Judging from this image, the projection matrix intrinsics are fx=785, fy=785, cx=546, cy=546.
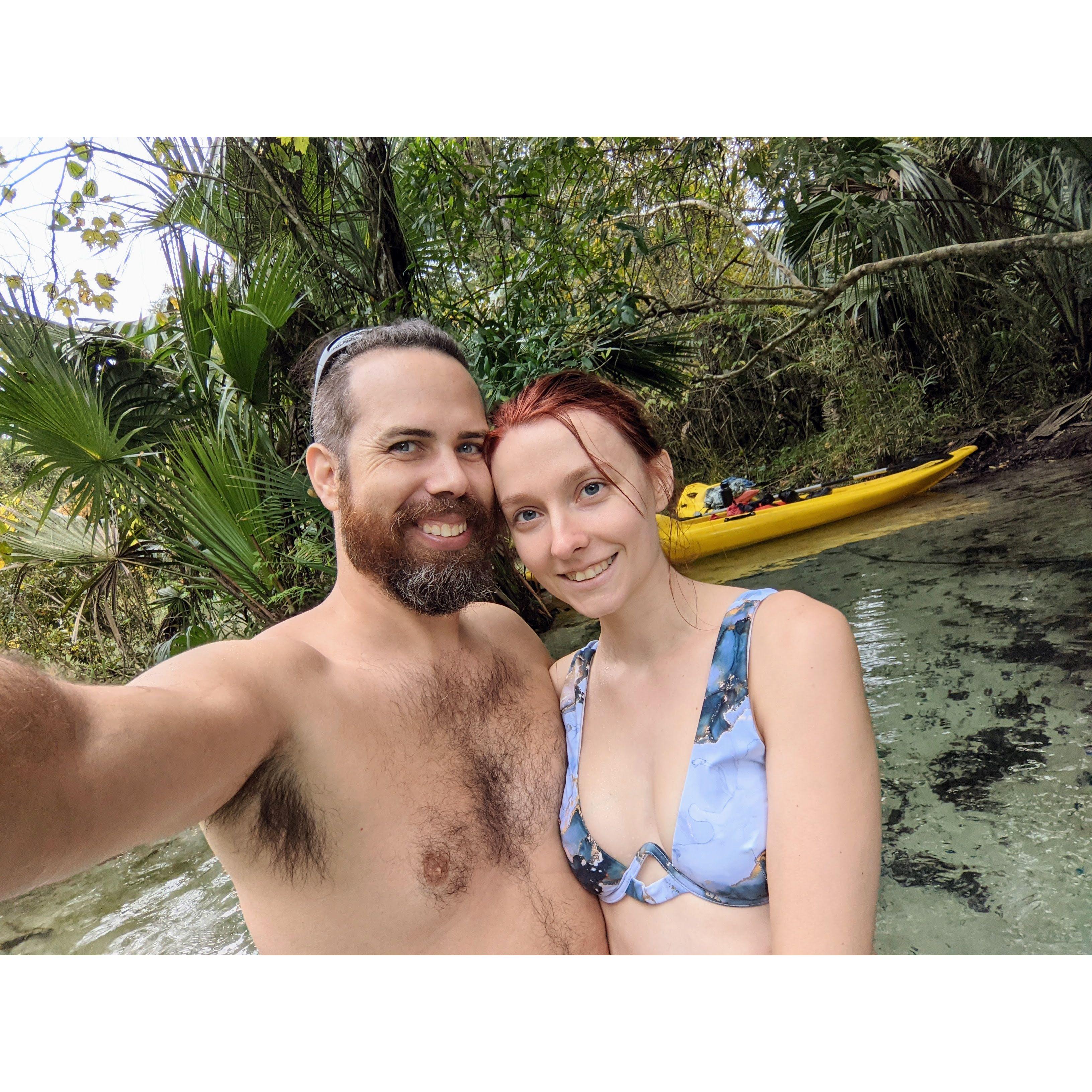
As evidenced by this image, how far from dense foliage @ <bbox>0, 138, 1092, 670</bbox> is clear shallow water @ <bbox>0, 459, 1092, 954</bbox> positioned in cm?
105

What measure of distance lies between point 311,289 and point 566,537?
2785 mm

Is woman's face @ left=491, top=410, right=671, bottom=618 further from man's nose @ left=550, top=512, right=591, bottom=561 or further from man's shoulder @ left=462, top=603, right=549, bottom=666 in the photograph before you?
man's shoulder @ left=462, top=603, right=549, bottom=666

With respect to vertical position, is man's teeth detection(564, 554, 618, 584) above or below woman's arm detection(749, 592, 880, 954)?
above

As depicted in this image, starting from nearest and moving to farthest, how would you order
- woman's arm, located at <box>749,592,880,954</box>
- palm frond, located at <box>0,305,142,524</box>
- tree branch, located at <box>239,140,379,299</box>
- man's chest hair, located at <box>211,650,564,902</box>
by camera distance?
woman's arm, located at <box>749,592,880,954</box>, man's chest hair, located at <box>211,650,564,902</box>, palm frond, located at <box>0,305,142,524</box>, tree branch, located at <box>239,140,379,299</box>

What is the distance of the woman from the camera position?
87 centimetres

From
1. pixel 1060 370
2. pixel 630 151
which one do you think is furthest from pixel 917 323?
pixel 630 151

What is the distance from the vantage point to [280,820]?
0.98 metres

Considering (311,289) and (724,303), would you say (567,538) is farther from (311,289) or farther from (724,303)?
(724,303)

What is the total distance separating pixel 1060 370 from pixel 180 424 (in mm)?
5963

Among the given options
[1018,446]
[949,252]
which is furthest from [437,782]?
[1018,446]

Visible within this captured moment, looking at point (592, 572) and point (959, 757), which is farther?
point (959, 757)

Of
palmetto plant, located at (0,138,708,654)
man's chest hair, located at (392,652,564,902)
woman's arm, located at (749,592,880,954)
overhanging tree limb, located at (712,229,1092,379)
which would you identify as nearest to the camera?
woman's arm, located at (749,592,880,954)

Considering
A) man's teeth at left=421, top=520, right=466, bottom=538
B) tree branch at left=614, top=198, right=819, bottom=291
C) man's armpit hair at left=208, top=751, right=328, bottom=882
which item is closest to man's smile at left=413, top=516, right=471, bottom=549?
man's teeth at left=421, top=520, right=466, bottom=538

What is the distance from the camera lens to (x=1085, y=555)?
13.7 ft
